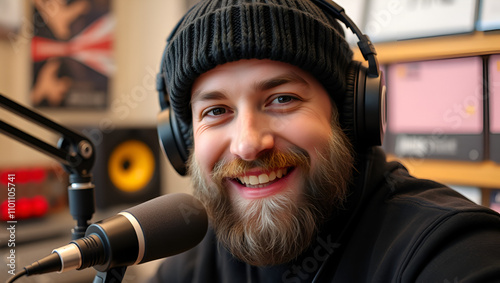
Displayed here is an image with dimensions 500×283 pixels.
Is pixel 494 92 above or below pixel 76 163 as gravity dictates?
above

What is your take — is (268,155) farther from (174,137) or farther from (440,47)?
(440,47)

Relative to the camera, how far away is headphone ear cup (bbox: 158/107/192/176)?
1009 millimetres

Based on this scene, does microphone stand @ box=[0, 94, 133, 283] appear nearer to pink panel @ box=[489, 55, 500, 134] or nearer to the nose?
the nose

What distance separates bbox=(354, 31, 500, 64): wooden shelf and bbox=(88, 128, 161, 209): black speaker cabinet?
4.11ft

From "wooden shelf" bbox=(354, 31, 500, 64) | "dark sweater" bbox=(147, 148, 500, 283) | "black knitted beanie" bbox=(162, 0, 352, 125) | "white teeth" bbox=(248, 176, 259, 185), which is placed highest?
"wooden shelf" bbox=(354, 31, 500, 64)

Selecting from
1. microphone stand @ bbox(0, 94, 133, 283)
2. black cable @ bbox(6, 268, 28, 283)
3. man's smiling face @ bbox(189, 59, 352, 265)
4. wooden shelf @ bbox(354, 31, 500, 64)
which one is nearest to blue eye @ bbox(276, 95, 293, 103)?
man's smiling face @ bbox(189, 59, 352, 265)

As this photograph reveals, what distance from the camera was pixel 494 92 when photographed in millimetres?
1305

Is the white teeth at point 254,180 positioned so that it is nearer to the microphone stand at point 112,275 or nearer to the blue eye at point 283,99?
the blue eye at point 283,99

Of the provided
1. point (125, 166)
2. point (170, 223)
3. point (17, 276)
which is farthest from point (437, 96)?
point (125, 166)

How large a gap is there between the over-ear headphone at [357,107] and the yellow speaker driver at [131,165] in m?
1.26

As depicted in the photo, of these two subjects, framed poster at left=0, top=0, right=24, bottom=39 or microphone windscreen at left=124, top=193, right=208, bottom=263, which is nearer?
microphone windscreen at left=124, top=193, right=208, bottom=263

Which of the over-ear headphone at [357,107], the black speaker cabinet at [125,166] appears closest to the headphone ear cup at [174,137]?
the over-ear headphone at [357,107]

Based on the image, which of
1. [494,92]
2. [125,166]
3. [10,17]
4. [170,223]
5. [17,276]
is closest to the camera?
[17,276]

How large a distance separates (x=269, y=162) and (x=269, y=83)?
0.52 feet
